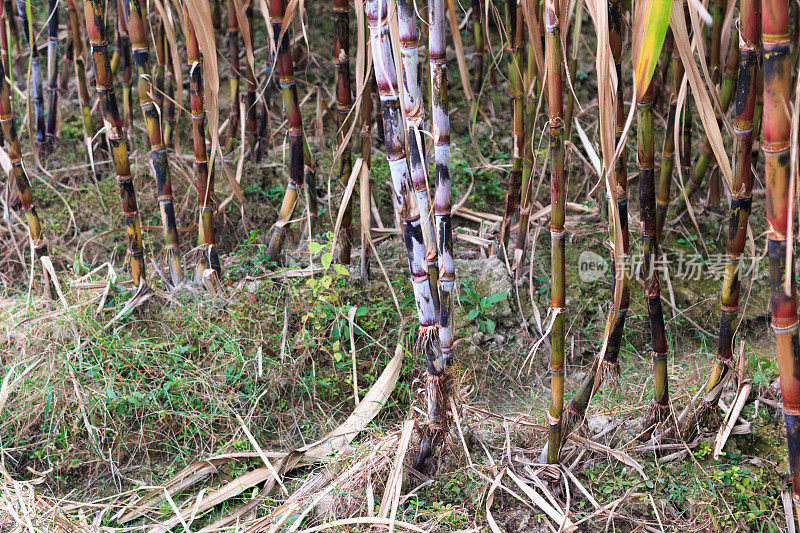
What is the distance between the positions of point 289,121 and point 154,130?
37cm

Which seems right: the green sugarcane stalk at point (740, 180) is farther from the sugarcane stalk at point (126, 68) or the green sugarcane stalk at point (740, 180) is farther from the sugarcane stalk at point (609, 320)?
the sugarcane stalk at point (126, 68)

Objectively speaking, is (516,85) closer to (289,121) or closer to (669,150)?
(669,150)

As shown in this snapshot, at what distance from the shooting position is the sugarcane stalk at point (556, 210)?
106cm

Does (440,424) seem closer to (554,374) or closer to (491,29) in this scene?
(554,374)

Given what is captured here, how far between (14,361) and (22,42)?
5.95 feet

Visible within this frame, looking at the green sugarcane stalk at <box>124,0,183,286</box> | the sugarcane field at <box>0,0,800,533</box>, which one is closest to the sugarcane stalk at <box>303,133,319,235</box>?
the sugarcane field at <box>0,0,800,533</box>

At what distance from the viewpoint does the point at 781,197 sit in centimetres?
95

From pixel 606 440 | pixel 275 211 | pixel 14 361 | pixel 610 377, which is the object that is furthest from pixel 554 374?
pixel 14 361

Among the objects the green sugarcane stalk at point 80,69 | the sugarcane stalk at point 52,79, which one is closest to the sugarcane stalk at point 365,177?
the green sugarcane stalk at point 80,69

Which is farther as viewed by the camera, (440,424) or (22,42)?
(22,42)

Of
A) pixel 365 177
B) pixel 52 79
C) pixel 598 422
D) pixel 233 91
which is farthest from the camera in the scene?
pixel 52 79

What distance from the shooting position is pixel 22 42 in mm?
2961
